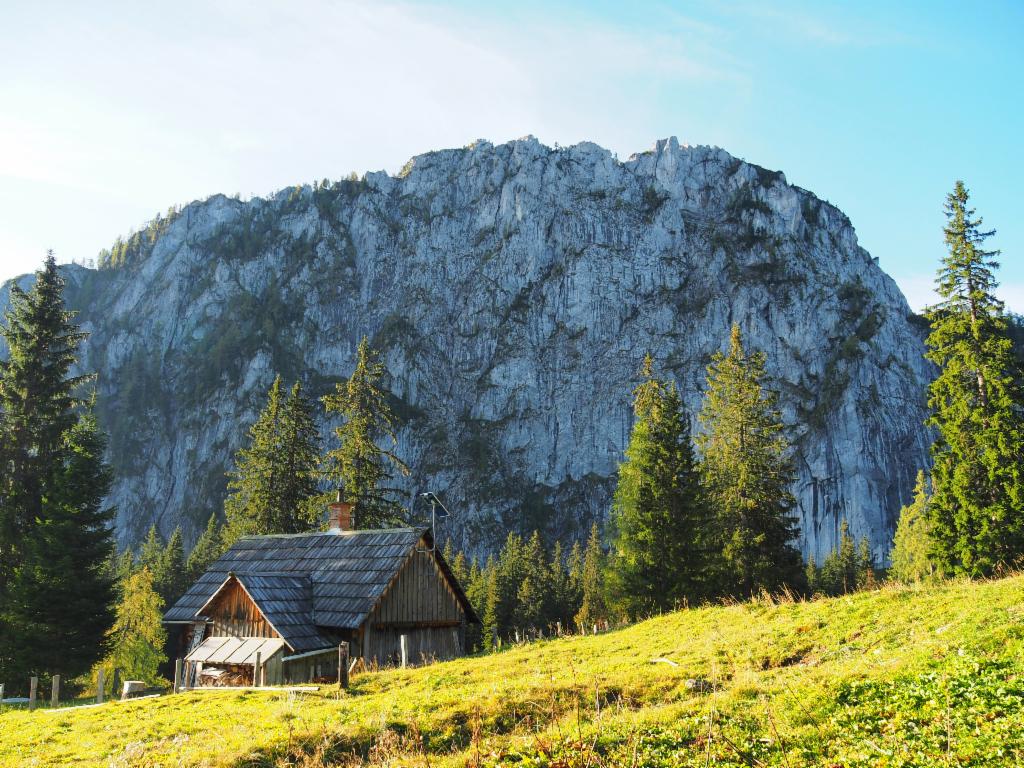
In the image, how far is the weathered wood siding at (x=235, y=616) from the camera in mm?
21337

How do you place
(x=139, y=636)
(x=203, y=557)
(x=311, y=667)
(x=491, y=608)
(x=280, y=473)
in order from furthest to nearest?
(x=203, y=557)
(x=491, y=608)
(x=139, y=636)
(x=280, y=473)
(x=311, y=667)

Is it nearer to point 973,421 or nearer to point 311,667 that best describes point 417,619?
point 311,667

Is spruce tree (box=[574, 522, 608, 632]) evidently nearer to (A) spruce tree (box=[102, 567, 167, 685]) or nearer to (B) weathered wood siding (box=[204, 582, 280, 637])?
(A) spruce tree (box=[102, 567, 167, 685])

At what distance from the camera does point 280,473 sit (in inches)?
1377

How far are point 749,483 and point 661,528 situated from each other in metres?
5.18

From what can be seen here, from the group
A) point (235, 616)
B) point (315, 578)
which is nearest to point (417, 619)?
point (315, 578)

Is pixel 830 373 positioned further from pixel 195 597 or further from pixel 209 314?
pixel 209 314

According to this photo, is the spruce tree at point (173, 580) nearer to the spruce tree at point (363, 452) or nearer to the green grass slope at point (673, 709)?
the spruce tree at point (363, 452)

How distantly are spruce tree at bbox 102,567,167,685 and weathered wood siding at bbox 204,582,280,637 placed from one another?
17.6 m

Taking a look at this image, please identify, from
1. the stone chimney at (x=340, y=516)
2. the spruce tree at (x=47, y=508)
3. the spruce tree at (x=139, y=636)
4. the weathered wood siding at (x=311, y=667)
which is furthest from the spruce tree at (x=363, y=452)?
the spruce tree at (x=139, y=636)

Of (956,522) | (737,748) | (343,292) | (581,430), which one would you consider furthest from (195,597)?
(343,292)

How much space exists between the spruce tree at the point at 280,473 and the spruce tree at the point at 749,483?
70.5ft

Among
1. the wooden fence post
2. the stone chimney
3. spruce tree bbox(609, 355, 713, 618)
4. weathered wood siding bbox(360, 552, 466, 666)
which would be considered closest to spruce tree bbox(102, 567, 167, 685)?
the stone chimney

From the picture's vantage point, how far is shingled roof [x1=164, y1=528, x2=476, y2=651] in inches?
840
